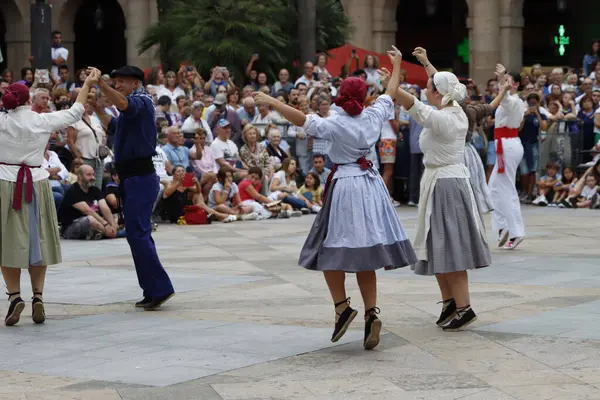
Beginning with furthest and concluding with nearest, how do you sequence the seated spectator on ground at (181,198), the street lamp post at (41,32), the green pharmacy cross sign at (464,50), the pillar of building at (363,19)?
the green pharmacy cross sign at (464,50) → the pillar of building at (363,19) → the seated spectator on ground at (181,198) → the street lamp post at (41,32)

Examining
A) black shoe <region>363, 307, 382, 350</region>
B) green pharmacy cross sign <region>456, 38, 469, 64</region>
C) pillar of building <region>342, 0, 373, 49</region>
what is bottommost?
black shoe <region>363, 307, 382, 350</region>

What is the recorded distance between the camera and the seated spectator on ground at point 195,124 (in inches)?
791

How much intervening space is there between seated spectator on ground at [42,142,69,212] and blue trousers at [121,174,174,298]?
676cm

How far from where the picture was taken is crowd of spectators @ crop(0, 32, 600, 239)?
60.2ft

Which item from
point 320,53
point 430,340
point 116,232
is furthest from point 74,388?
point 320,53

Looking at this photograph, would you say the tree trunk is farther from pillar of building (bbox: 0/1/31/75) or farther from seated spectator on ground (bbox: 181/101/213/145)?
pillar of building (bbox: 0/1/31/75)

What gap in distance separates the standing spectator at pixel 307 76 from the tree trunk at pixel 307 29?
0.49m

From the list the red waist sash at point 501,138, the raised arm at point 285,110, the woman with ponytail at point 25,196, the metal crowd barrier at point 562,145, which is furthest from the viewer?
the metal crowd barrier at point 562,145

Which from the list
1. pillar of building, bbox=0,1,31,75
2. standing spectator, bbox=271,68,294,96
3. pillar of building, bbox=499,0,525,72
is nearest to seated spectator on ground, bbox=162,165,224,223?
standing spectator, bbox=271,68,294,96

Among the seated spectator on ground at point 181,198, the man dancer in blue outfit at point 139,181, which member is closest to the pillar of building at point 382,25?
the seated spectator on ground at point 181,198

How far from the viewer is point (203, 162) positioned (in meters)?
19.6

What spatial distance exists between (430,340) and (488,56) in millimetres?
24251

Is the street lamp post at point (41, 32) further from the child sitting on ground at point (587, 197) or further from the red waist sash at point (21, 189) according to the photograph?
the child sitting on ground at point (587, 197)

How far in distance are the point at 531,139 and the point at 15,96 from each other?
536 inches
